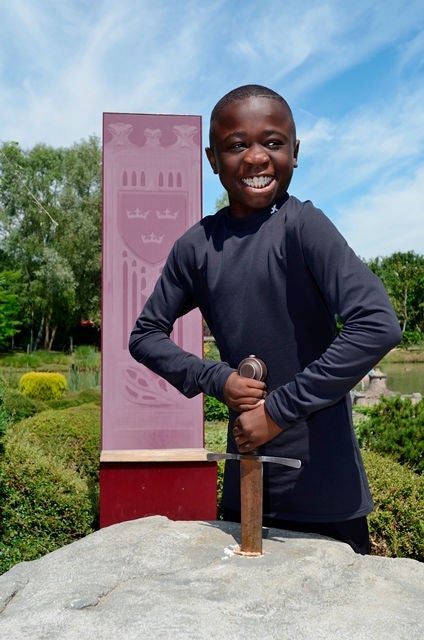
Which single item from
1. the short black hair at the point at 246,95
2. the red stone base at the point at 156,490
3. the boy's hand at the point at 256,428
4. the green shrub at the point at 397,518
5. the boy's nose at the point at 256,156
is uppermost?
the short black hair at the point at 246,95

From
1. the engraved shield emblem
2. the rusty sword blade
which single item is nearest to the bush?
the engraved shield emblem

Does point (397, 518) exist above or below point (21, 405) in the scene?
below

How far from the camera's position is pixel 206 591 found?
167cm

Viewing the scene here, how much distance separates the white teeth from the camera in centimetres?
209

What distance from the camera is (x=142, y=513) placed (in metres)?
4.23

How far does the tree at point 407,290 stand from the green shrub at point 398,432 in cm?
4111

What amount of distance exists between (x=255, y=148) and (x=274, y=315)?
1.57ft

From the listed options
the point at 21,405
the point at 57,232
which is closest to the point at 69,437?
the point at 21,405

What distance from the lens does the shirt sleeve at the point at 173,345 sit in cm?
200

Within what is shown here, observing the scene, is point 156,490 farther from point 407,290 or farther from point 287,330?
point 407,290

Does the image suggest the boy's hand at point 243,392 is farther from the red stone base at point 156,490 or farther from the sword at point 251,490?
the red stone base at point 156,490

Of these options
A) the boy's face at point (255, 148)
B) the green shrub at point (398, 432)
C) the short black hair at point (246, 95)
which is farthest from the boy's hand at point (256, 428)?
the green shrub at point (398, 432)

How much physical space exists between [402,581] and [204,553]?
20.8 inches

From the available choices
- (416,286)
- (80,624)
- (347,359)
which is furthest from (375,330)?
(416,286)
